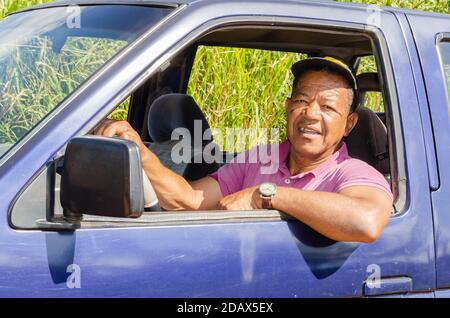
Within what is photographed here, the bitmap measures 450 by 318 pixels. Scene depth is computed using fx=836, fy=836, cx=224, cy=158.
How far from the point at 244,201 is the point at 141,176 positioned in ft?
2.36

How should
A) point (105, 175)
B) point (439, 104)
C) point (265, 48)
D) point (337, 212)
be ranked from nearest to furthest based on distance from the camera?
point (105, 175)
point (337, 212)
point (439, 104)
point (265, 48)

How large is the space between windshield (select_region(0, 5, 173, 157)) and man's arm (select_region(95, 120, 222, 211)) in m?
0.22

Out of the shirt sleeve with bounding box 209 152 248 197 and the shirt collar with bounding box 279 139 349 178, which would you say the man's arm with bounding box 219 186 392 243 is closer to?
the shirt collar with bounding box 279 139 349 178

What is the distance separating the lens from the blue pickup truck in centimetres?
219

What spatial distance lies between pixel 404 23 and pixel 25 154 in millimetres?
1396

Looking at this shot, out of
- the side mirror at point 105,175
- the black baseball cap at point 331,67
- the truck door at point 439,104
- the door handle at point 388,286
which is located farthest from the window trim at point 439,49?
the side mirror at point 105,175

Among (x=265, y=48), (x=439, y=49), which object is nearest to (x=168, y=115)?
(x=265, y=48)

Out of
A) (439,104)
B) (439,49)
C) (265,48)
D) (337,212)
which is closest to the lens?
(337,212)

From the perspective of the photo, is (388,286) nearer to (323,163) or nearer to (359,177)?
(359,177)

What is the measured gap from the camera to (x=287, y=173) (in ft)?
10.5

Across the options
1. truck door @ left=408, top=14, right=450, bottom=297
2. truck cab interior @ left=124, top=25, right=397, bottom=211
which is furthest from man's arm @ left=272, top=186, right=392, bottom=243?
truck cab interior @ left=124, top=25, right=397, bottom=211

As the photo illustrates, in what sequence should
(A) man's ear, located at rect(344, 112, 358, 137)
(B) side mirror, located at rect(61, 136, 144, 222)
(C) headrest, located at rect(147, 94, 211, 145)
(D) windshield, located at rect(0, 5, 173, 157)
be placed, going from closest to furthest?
(B) side mirror, located at rect(61, 136, 144, 222), (D) windshield, located at rect(0, 5, 173, 157), (A) man's ear, located at rect(344, 112, 358, 137), (C) headrest, located at rect(147, 94, 211, 145)

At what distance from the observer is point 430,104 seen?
281 cm
